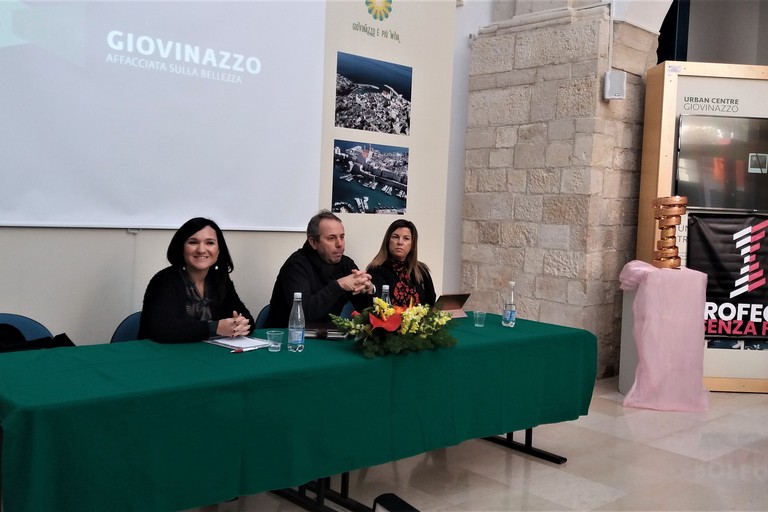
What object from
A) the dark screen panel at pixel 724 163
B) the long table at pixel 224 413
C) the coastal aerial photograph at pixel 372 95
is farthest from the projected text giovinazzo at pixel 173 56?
the dark screen panel at pixel 724 163

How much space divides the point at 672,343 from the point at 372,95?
2627 millimetres

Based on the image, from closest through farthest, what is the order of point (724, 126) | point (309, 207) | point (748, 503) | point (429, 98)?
point (748, 503), point (309, 207), point (429, 98), point (724, 126)

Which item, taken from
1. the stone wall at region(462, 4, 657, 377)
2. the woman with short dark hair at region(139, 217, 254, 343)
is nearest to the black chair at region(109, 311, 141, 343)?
the woman with short dark hair at region(139, 217, 254, 343)

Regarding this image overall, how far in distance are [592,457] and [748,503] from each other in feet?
2.67

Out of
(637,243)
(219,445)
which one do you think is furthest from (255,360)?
(637,243)

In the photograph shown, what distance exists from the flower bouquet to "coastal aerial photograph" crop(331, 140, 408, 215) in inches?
77.2

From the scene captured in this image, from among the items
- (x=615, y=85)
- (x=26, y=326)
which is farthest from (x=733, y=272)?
(x=26, y=326)

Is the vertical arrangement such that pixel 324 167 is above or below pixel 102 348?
above

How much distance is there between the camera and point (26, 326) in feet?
10.8

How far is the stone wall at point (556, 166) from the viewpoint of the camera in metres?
5.73

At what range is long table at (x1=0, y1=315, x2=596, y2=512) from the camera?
2105 mm

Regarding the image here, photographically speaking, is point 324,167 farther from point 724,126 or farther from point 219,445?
point 724,126

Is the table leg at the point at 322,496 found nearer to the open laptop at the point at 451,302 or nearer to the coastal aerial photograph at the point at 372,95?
the open laptop at the point at 451,302

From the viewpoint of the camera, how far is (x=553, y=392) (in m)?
3.64
